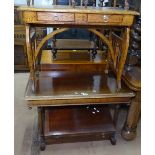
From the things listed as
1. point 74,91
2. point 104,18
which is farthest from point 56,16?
point 74,91

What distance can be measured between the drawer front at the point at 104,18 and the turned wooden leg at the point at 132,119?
2.07 ft

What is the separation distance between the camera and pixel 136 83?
1.73m

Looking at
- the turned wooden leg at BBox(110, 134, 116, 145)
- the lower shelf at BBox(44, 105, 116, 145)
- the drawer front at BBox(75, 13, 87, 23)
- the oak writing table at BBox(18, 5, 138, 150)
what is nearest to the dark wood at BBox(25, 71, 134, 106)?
the oak writing table at BBox(18, 5, 138, 150)

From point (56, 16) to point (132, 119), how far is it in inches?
42.9

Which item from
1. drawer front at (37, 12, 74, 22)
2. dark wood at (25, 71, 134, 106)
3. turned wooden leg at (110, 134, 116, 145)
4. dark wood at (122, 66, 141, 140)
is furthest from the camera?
turned wooden leg at (110, 134, 116, 145)

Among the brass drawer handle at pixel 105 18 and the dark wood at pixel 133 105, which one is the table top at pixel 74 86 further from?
the brass drawer handle at pixel 105 18

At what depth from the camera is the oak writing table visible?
1517 millimetres

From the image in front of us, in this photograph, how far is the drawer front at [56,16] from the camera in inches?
58.2

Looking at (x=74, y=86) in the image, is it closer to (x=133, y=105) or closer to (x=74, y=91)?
(x=74, y=91)

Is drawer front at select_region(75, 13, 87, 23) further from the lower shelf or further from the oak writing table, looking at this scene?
the lower shelf

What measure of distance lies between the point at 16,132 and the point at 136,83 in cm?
121

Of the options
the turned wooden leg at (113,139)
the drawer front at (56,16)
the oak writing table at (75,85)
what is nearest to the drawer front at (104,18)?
the oak writing table at (75,85)

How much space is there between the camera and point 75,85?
6.09 feet
